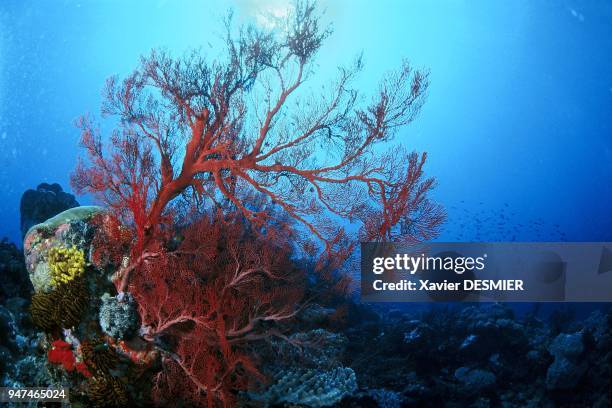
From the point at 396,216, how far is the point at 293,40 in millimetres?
3294

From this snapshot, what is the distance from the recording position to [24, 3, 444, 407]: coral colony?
5355mm

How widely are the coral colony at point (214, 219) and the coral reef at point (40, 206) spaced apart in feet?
28.8

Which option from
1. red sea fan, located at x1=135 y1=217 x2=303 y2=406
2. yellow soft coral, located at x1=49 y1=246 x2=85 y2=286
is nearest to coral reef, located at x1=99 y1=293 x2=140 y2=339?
red sea fan, located at x1=135 y1=217 x2=303 y2=406

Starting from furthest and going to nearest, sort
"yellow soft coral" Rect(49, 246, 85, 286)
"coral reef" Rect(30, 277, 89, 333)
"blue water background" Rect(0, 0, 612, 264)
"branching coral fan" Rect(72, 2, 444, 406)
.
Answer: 1. "blue water background" Rect(0, 0, 612, 264)
2. "yellow soft coral" Rect(49, 246, 85, 286)
3. "branching coral fan" Rect(72, 2, 444, 406)
4. "coral reef" Rect(30, 277, 89, 333)

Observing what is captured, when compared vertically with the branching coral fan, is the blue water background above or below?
above

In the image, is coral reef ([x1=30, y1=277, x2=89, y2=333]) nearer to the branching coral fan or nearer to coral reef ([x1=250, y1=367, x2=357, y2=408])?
the branching coral fan

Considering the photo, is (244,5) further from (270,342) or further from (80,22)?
(80,22)

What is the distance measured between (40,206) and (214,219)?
10.8 m

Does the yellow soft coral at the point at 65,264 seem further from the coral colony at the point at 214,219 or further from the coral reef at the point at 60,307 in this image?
the coral reef at the point at 60,307

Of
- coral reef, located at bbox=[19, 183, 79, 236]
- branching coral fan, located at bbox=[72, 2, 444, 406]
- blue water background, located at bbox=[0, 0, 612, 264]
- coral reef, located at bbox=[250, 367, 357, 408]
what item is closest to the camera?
branching coral fan, located at bbox=[72, 2, 444, 406]

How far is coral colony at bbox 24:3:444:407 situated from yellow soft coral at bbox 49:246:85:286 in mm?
18

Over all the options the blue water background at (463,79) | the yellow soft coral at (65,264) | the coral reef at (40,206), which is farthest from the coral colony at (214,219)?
the blue water background at (463,79)

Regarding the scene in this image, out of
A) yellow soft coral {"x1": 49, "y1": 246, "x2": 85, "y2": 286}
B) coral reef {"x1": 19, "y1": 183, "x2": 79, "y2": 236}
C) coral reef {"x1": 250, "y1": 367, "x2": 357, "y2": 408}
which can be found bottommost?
coral reef {"x1": 250, "y1": 367, "x2": 357, "y2": 408}

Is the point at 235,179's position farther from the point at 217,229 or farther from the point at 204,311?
the point at 204,311
